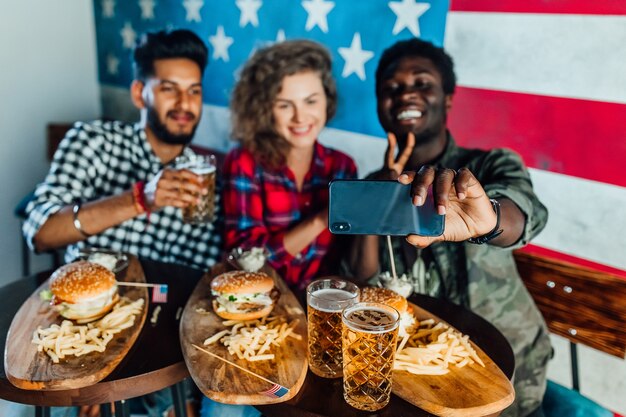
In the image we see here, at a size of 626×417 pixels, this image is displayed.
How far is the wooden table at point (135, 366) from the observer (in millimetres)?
1361

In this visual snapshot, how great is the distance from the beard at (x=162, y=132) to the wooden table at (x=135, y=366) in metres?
1.01

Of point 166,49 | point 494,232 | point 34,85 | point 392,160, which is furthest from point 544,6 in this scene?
point 34,85

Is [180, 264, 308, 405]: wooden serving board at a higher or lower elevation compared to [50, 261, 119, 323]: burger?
lower

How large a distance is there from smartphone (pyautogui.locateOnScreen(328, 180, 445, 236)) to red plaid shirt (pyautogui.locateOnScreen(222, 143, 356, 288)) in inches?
37.1

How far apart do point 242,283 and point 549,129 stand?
1.35 meters

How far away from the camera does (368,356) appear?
122 centimetres

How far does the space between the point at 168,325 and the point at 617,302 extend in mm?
1646

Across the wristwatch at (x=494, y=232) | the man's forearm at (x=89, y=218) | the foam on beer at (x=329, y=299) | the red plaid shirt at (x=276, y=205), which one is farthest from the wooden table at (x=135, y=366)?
the wristwatch at (x=494, y=232)

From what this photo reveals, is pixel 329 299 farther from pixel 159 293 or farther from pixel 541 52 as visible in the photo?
pixel 541 52

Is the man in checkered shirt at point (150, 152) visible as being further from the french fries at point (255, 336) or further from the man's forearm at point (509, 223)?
the man's forearm at point (509, 223)

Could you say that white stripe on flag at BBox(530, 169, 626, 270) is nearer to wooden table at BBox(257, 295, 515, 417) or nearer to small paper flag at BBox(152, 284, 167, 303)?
wooden table at BBox(257, 295, 515, 417)

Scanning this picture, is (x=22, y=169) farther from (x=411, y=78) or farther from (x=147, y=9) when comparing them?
(x=411, y=78)

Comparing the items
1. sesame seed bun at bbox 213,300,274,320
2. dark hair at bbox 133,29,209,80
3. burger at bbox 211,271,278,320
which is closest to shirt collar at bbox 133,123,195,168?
dark hair at bbox 133,29,209,80

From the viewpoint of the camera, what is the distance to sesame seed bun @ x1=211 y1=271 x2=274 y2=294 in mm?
1674
